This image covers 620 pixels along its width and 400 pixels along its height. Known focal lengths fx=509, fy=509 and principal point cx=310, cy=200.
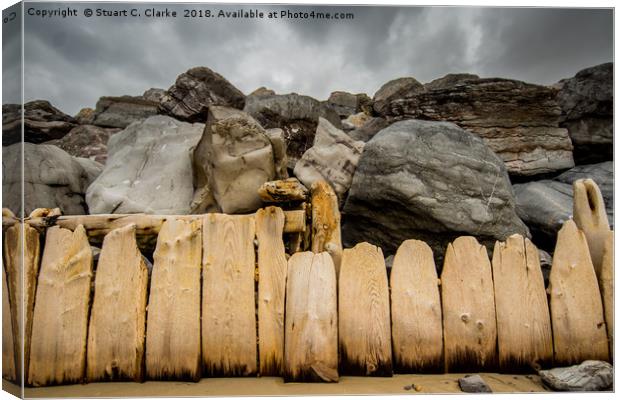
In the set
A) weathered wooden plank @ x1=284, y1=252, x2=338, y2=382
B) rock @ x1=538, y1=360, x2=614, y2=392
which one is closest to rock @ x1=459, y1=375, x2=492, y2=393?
rock @ x1=538, y1=360, x2=614, y2=392

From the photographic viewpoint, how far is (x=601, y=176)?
390 cm

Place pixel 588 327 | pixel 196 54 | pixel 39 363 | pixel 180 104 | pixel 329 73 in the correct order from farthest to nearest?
pixel 180 104
pixel 329 73
pixel 196 54
pixel 588 327
pixel 39 363

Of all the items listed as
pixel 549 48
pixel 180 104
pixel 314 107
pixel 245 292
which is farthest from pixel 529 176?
pixel 180 104

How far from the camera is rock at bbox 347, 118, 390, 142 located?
184 inches

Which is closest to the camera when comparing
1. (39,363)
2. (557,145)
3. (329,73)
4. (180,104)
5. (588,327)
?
(39,363)

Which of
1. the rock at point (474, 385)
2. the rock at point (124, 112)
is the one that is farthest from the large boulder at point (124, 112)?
the rock at point (474, 385)

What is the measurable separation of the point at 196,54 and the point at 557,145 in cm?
298

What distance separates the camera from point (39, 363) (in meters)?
2.98

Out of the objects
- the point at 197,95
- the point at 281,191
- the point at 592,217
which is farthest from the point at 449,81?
the point at 197,95

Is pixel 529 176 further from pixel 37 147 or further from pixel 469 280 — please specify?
pixel 37 147

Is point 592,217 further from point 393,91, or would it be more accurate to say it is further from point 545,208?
point 393,91

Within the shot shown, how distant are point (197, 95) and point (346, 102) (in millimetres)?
1318

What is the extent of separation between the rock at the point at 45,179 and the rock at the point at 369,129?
236 cm

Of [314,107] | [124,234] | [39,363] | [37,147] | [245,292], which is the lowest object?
[39,363]
